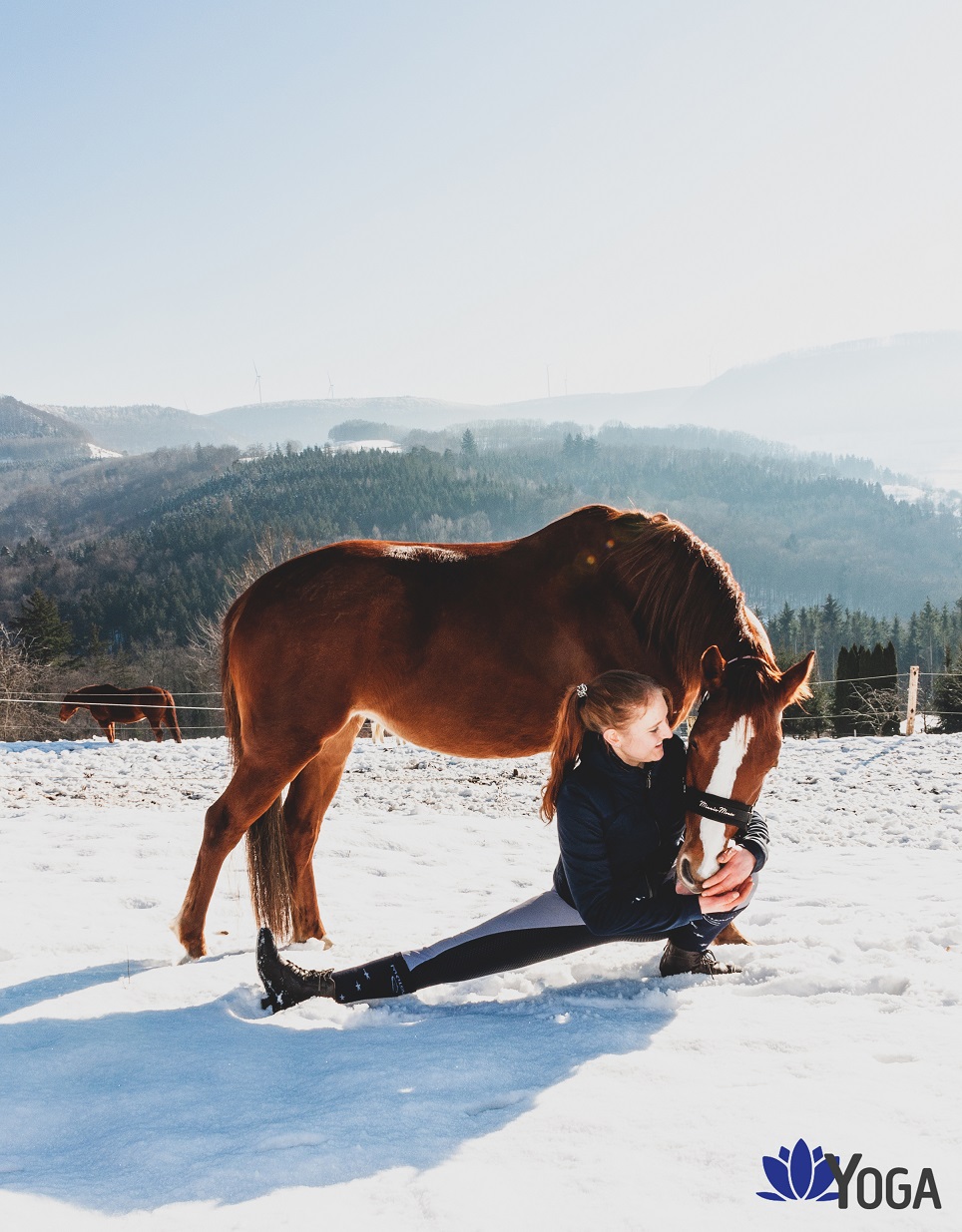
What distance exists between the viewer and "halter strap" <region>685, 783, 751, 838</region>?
2619 millimetres

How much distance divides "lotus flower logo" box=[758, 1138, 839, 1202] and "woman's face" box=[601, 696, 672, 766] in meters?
1.20

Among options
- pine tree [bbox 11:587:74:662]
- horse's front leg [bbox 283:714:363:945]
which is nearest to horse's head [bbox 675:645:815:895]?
horse's front leg [bbox 283:714:363:945]

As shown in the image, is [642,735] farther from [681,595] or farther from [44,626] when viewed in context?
[44,626]

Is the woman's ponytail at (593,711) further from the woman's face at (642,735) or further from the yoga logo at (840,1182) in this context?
the yoga logo at (840,1182)

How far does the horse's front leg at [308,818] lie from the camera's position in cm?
389

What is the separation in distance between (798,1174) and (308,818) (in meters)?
2.80

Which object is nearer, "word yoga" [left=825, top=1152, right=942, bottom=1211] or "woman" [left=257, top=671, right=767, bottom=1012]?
"word yoga" [left=825, top=1152, right=942, bottom=1211]

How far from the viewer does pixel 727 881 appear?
260 centimetres

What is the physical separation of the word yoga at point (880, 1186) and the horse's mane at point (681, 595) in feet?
5.89

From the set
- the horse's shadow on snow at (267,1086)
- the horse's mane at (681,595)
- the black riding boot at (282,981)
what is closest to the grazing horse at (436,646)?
the horse's mane at (681,595)

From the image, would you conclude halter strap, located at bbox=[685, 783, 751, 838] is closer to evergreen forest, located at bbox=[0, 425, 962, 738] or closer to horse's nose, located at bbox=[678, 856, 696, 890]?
horse's nose, located at bbox=[678, 856, 696, 890]

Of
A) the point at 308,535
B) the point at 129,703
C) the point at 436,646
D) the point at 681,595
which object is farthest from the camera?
the point at 308,535

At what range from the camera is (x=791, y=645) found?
87812 millimetres

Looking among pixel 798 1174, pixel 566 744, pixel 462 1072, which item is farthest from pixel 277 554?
pixel 798 1174
